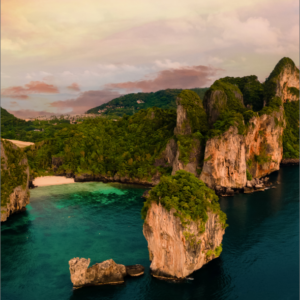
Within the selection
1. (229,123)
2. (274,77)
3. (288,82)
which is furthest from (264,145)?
(288,82)

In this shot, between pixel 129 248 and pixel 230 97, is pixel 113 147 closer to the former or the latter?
pixel 230 97

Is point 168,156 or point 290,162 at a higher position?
point 168,156

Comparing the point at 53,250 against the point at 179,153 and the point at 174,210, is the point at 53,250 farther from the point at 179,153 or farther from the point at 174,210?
the point at 179,153

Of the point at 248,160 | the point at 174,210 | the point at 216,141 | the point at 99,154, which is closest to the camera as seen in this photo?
the point at 174,210

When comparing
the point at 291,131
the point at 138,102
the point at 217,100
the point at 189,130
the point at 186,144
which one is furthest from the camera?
the point at 138,102

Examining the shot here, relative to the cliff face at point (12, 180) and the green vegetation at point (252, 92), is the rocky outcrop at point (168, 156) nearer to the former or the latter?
the cliff face at point (12, 180)

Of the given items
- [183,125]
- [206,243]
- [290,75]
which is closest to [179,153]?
Result: [183,125]

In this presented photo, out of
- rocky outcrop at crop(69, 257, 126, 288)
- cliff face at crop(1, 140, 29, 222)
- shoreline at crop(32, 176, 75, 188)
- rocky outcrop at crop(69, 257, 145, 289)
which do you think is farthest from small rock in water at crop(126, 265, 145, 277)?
shoreline at crop(32, 176, 75, 188)
